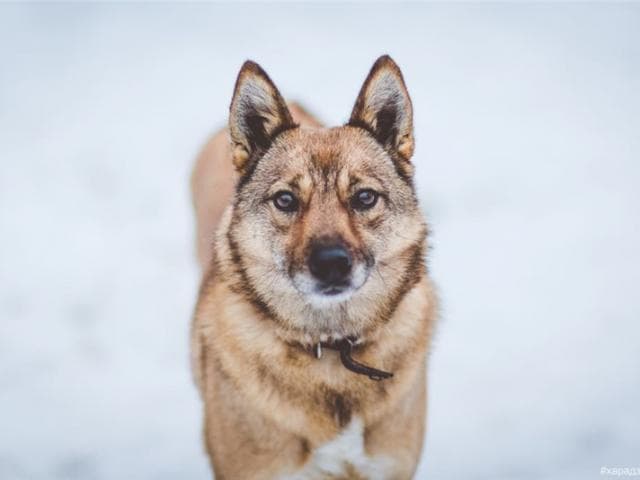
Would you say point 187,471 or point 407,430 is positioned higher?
point 407,430

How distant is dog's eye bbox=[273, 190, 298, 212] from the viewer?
10.1ft

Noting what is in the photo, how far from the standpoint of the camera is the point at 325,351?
3.10 metres

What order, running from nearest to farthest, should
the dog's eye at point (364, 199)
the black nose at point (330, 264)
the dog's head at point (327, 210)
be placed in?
1. the black nose at point (330, 264)
2. the dog's head at point (327, 210)
3. the dog's eye at point (364, 199)

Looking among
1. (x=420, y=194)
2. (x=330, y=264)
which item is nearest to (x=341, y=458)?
(x=330, y=264)

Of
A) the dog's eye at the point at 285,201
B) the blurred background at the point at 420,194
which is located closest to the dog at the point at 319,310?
the dog's eye at the point at 285,201

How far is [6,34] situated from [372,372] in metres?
6.52

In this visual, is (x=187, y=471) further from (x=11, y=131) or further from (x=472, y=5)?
(x=472, y=5)

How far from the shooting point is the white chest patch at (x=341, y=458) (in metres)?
3.06

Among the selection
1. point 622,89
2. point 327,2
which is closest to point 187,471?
point 622,89

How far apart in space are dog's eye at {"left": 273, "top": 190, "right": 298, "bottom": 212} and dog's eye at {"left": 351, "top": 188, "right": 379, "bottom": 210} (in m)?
0.23

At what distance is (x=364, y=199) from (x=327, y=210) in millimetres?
190

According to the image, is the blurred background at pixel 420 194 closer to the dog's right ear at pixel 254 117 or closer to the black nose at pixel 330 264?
the black nose at pixel 330 264

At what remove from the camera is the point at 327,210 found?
2.98 meters

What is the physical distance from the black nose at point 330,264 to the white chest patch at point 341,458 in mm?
624
